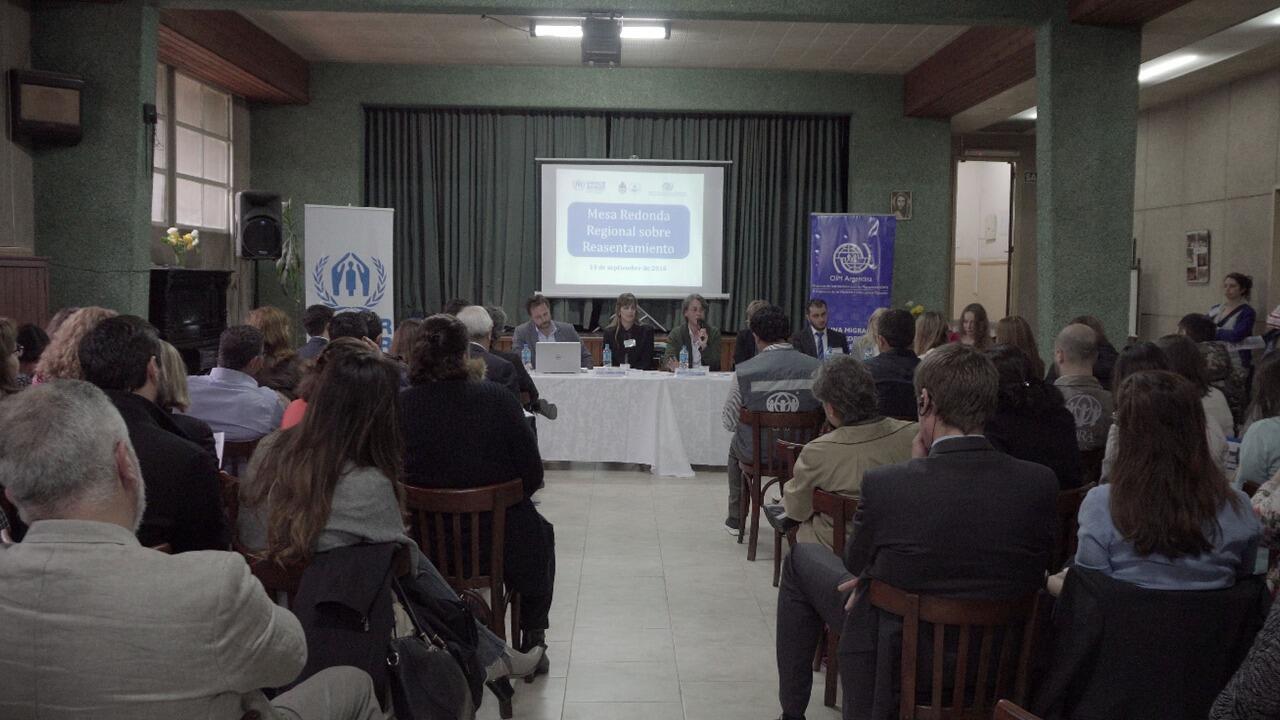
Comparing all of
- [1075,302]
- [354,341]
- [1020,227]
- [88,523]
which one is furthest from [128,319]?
[1020,227]

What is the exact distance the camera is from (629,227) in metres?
10.2

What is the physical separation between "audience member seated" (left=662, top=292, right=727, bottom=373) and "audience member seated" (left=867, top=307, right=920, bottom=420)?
2.90 metres

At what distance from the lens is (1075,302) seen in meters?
6.46

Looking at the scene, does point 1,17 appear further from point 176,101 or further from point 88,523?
point 88,523

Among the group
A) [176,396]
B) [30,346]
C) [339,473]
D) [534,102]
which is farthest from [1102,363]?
[534,102]

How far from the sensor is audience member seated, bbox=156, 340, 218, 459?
289cm

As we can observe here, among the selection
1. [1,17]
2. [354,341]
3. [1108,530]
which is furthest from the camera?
[1,17]

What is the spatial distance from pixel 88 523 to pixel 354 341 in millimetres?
1781

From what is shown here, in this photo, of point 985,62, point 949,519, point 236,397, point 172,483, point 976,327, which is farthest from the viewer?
point 985,62

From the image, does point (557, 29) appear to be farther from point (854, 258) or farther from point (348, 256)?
point (854, 258)

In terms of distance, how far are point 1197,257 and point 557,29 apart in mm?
6418

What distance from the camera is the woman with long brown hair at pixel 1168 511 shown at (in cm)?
209

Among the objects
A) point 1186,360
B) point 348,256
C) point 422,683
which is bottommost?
point 422,683

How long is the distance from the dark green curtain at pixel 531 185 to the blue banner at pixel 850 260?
0.69m
